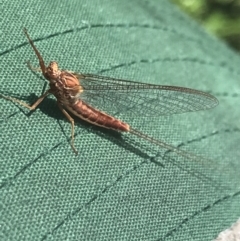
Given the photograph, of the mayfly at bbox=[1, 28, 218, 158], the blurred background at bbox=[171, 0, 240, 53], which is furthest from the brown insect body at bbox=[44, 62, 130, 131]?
the blurred background at bbox=[171, 0, 240, 53]

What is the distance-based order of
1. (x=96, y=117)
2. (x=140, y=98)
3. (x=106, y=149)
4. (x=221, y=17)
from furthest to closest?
(x=221, y=17)
(x=140, y=98)
(x=96, y=117)
(x=106, y=149)

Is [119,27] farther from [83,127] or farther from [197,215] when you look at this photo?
[197,215]

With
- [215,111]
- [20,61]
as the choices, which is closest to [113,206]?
[20,61]

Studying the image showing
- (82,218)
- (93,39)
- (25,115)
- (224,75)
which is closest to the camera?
(82,218)

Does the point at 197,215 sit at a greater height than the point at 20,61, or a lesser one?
lesser

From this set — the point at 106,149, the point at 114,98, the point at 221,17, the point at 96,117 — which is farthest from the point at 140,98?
the point at 221,17

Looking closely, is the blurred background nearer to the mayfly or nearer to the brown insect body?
the mayfly

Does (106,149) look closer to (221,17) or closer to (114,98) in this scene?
(114,98)

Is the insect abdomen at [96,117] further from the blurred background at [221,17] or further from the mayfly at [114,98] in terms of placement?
the blurred background at [221,17]
